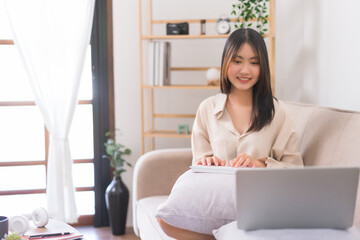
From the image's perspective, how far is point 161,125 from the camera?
321 cm

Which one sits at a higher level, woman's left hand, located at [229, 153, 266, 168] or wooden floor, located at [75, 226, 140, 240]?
woman's left hand, located at [229, 153, 266, 168]

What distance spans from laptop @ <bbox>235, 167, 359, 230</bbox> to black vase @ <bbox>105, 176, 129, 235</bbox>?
189 centimetres

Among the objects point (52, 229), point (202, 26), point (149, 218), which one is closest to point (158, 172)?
point (149, 218)

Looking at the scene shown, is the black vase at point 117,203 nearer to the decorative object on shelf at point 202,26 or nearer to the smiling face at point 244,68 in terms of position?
the decorative object on shelf at point 202,26

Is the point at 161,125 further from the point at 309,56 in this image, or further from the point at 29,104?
the point at 309,56

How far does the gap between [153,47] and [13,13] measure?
0.93 metres

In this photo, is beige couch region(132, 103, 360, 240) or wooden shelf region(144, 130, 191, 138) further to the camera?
wooden shelf region(144, 130, 191, 138)

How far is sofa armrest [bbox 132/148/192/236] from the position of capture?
91.0 inches

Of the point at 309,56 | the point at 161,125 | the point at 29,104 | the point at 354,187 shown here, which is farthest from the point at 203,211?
the point at 29,104

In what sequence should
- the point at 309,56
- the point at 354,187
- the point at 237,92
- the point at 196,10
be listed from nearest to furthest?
the point at 354,187 → the point at 237,92 → the point at 309,56 → the point at 196,10

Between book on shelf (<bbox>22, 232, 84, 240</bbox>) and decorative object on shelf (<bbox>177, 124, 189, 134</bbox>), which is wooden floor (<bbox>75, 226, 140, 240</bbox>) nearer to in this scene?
decorative object on shelf (<bbox>177, 124, 189, 134</bbox>)

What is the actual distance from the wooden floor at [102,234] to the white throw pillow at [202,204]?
1.64 meters

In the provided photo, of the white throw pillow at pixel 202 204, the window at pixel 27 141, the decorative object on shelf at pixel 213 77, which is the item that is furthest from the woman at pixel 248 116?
the window at pixel 27 141

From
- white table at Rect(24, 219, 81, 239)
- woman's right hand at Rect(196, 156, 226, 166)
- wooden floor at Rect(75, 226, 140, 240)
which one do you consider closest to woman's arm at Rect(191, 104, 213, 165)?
woman's right hand at Rect(196, 156, 226, 166)
